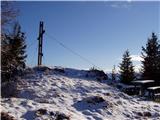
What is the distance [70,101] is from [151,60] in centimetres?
2713

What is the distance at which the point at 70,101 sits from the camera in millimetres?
13938

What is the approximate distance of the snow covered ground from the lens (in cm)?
1152

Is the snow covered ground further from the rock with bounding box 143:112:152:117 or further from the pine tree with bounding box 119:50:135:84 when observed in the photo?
the pine tree with bounding box 119:50:135:84

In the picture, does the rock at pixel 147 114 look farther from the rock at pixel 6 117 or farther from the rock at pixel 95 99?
the rock at pixel 6 117

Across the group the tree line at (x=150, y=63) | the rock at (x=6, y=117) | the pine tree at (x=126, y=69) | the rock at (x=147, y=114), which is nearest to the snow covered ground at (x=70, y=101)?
the rock at (x=147, y=114)

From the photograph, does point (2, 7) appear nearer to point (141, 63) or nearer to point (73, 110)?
point (73, 110)

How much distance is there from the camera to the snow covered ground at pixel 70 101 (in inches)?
454

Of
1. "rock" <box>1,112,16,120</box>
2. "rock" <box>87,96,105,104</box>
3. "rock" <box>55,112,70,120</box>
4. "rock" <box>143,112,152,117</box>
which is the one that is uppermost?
"rock" <box>87,96,105,104</box>

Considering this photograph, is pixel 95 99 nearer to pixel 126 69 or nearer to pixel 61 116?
pixel 61 116

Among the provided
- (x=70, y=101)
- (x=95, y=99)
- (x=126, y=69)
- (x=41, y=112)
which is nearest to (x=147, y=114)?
(x=95, y=99)

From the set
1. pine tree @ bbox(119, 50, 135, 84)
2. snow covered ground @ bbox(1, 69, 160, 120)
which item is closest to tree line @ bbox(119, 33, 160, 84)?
pine tree @ bbox(119, 50, 135, 84)

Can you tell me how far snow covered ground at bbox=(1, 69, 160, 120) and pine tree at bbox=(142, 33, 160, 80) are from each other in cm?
2049

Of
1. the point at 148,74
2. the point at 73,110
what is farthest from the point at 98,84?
the point at 148,74

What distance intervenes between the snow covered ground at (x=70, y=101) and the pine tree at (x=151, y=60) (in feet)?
67.2
